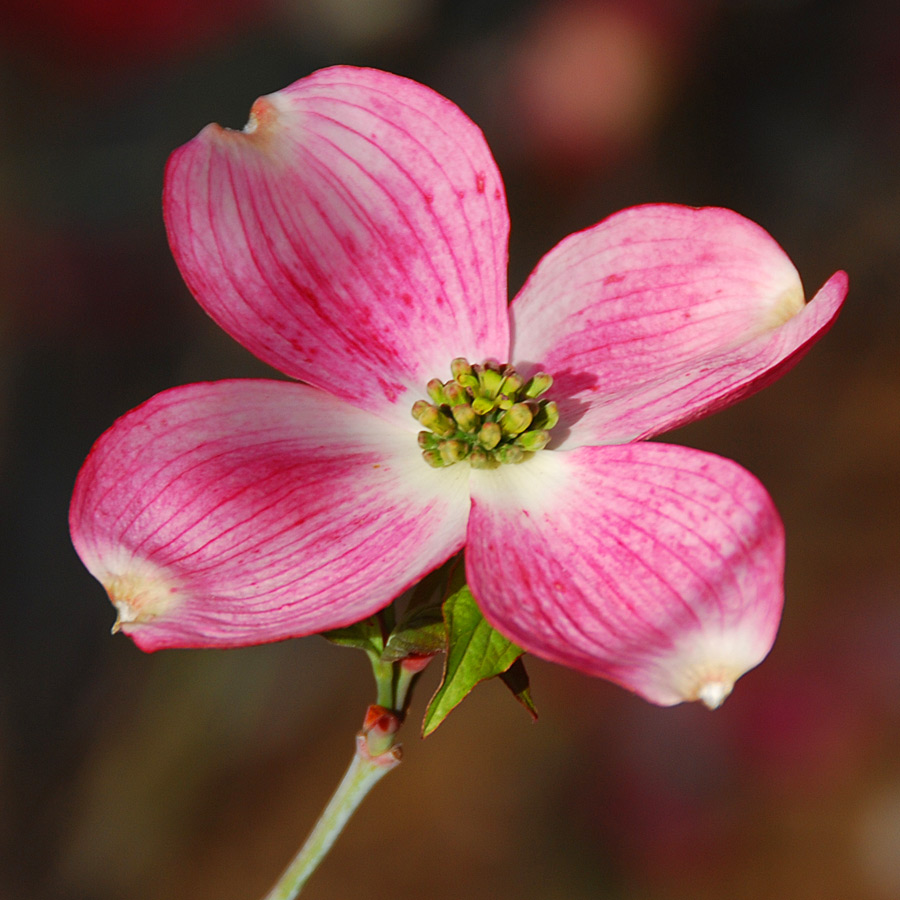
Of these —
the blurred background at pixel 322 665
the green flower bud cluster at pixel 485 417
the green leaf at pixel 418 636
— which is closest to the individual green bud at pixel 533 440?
the green flower bud cluster at pixel 485 417

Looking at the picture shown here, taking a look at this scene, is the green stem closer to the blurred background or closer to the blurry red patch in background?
the blurred background

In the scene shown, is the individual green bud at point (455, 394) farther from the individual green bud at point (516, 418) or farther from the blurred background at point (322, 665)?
the blurred background at point (322, 665)

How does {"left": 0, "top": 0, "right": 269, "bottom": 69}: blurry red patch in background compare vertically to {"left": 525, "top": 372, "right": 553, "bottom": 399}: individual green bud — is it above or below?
above

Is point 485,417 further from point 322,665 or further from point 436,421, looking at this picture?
point 322,665

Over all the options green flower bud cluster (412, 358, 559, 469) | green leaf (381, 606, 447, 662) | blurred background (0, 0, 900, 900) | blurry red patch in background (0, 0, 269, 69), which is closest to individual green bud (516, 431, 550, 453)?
green flower bud cluster (412, 358, 559, 469)

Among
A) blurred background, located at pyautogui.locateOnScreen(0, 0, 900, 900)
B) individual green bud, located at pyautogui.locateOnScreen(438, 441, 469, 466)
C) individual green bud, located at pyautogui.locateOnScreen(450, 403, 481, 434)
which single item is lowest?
blurred background, located at pyautogui.locateOnScreen(0, 0, 900, 900)

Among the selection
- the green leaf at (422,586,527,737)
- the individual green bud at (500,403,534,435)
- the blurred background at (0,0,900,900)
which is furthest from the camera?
the blurred background at (0,0,900,900)
